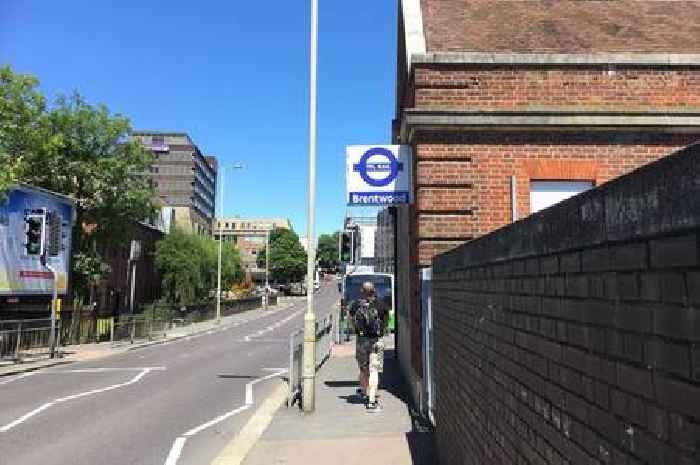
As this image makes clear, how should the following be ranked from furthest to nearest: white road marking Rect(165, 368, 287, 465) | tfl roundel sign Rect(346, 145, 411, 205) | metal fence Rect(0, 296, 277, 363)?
metal fence Rect(0, 296, 277, 363) < tfl roundel sign Rect(346, 145, 411, 205) < white road marking Rect(165, 368, 287, 465)

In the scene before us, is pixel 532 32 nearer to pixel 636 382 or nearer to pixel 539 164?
pixel 539 164

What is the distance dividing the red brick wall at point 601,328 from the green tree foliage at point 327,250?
494 ft

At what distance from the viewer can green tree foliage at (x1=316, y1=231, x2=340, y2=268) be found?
160 m

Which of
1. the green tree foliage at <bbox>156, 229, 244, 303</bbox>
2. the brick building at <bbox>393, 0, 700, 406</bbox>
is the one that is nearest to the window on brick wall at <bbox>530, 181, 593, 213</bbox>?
the brick building at <bbox>393, 0, 700, 406</bbox>

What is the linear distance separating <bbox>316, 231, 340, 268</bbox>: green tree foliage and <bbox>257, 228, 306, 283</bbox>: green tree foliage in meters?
30.5

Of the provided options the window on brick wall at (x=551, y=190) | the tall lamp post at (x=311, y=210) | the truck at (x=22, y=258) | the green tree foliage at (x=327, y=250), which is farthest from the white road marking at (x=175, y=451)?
the green tree foliage at (x=327, y=250)

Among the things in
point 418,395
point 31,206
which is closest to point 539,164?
point 418,395

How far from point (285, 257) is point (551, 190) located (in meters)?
110

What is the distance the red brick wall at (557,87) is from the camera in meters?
10.5

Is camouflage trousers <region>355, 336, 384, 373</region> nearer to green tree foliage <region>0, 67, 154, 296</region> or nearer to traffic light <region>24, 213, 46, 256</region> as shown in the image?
traffic light <region>24, 213, 46, 256</region>

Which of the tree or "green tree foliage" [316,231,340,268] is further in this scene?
"green tree foliage" [316,231,340,268]

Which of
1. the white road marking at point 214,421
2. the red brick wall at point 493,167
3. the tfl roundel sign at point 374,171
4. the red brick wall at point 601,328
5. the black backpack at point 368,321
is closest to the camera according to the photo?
the red brick wall at point 601,328

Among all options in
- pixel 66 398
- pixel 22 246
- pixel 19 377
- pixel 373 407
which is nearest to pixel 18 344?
pixel 19 377

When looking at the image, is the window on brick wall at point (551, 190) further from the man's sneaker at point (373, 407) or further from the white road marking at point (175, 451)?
the white road marking at point (175, 451)
